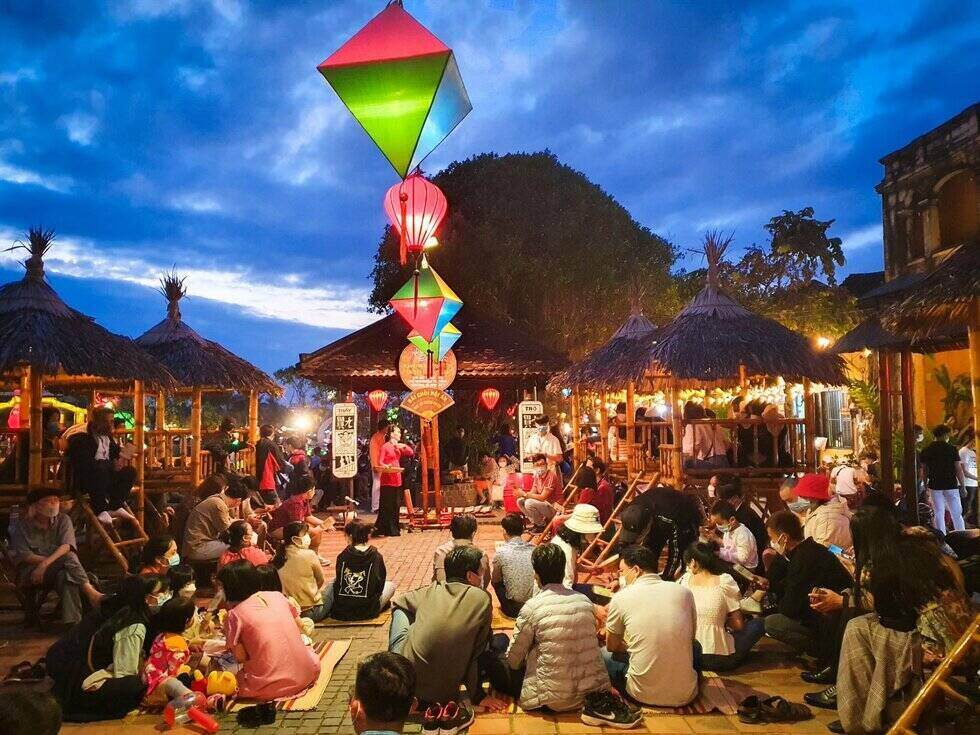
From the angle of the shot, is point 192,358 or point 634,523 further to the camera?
point 192,358

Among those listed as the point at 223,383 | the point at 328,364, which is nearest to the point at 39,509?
the point at 223,383

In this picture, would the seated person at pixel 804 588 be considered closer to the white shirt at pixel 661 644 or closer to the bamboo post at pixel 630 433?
the white shirt at pixel 661 644

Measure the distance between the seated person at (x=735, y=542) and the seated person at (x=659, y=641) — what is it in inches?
84.7

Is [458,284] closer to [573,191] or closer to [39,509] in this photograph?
[573,191]

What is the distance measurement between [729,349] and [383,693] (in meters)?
8.39

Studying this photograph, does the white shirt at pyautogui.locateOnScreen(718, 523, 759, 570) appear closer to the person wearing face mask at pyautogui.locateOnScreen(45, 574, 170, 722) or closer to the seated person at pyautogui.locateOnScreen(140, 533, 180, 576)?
the person wearing face mask at pyautogui.locateOnScreen(45, 574, 170, 722)

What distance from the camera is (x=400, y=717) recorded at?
2527mm

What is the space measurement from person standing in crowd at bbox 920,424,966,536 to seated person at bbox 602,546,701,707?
7.54m

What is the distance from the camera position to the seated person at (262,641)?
4.89m

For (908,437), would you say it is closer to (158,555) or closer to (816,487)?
(816,487)

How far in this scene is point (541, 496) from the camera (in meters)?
12.1

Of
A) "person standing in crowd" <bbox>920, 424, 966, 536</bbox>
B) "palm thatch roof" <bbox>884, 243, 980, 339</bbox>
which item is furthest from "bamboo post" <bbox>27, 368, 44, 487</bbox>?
"person standing in crowd" <bbox>920, 424, 966, 536</bbox>

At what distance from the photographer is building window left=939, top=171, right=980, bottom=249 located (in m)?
17.0

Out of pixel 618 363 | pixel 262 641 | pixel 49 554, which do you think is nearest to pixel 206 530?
pixel 49 554
